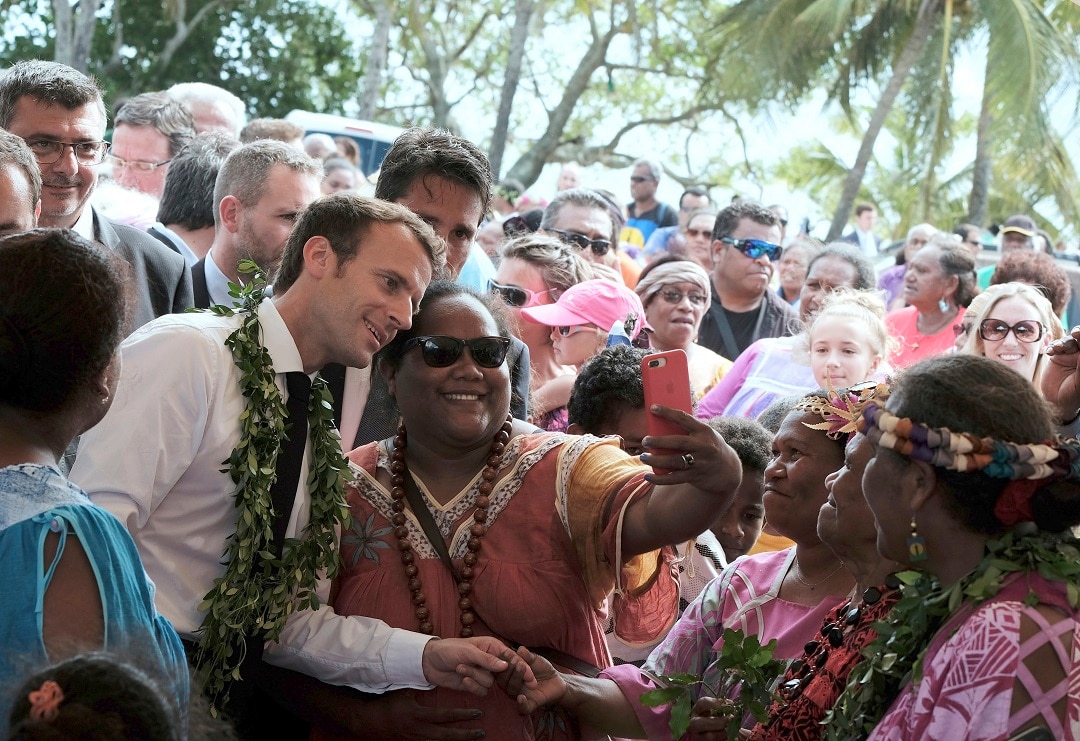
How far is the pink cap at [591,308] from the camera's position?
5.64 m

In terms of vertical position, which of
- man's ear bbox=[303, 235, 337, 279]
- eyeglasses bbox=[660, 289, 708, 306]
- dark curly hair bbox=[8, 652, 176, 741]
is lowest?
eyeglasses bbox=[660, 289, 708, 306]

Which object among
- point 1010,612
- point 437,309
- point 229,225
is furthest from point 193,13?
point 1010,612

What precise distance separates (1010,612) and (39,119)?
3806mm

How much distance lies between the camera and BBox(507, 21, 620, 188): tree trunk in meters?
29.0

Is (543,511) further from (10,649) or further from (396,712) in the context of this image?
(10,649)

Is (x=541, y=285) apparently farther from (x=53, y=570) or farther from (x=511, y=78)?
(x=511, y=78)

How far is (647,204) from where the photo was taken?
12.1 meters

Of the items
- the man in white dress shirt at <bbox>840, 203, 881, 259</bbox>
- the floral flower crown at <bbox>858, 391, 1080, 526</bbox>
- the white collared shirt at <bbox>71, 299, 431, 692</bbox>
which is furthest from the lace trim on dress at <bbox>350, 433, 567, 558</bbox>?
the man in white dress shirt at <bbox>840, 203, 881, 259</bbox>

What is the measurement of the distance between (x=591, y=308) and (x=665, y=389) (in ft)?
8.75

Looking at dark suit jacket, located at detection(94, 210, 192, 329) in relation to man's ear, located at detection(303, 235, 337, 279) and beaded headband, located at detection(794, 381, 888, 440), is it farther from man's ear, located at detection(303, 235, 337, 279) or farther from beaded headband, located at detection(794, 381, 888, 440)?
beaded headband, located at detection(794, 381, 888, 440)

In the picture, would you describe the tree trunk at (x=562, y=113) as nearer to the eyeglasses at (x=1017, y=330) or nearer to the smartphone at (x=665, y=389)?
the eyeglasses at (x=1017, y=330)

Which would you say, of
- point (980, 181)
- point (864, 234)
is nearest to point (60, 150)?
point (864, 234)

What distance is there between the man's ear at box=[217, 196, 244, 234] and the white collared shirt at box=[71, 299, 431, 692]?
6.25ft

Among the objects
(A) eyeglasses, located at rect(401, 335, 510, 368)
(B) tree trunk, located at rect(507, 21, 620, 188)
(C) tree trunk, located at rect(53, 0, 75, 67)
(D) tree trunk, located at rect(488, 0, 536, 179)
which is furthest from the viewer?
(B) tree trunk, located at rect(507, 21, 620, 188)
